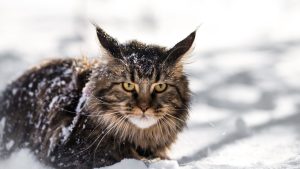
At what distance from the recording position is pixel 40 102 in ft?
16.2

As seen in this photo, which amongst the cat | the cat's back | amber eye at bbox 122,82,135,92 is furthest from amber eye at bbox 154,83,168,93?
the cat's back

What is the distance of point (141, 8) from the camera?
32.1 feet

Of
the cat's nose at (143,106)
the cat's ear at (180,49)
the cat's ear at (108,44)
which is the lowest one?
the cat's nose at (143,106)

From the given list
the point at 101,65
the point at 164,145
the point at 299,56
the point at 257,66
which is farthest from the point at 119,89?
the point at 299,56

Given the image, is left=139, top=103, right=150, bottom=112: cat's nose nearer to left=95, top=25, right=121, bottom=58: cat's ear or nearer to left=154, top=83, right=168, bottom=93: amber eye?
left=154, top=83, right=168, bottom=93: amber eye

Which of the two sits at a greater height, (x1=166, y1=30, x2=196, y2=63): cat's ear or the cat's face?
(x1=166, y1=30, x2=196, y2=63): cat's ear

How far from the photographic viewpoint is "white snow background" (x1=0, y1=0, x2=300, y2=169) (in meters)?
5.12

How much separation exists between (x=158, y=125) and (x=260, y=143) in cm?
120

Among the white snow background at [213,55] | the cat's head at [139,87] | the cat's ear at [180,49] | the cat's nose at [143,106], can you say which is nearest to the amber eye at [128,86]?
the cat's head at [139,87]

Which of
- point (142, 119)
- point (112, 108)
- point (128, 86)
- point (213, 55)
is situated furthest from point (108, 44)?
point (213, 55)

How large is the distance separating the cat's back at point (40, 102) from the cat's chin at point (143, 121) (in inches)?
22.8

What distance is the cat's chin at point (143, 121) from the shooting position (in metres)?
4.26

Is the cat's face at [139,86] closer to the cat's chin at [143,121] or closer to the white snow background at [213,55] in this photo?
the cat's chin at [143,121]

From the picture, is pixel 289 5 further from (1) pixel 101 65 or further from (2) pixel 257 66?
(1) pixel 101 65
